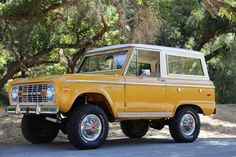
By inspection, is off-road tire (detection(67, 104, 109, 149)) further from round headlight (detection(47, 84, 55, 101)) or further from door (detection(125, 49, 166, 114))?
door (detection(125, 49, 166, 114))

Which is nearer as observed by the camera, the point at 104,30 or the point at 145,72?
the point at 145,72

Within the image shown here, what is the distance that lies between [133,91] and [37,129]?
2488mm

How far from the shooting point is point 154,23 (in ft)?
50.7

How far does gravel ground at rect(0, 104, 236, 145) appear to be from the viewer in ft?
40.4

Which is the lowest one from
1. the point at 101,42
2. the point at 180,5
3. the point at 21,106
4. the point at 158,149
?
the point at 158,149

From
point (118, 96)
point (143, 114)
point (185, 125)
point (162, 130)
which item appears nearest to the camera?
point (118, 96)

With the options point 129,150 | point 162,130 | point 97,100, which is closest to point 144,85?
point 97,100

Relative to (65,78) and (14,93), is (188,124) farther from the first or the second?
(14,93)

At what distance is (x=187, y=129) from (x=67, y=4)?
7.12m

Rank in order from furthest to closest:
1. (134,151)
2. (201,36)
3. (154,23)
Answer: (201,36) → (154,23) → (134,151)

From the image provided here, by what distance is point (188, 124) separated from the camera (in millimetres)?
11539

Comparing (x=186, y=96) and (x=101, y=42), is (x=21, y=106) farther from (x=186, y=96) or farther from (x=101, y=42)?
(x=101, y=42)

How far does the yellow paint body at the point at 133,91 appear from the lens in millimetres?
9250

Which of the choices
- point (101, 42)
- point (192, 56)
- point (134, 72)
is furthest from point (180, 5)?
point (134, 72)
